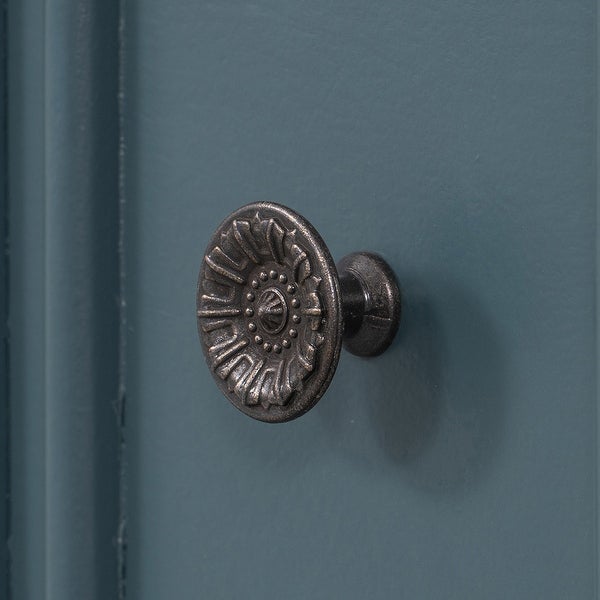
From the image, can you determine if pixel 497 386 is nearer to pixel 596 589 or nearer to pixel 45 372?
pixel 596 589

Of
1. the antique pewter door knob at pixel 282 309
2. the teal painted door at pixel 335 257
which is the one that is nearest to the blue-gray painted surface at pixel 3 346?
the teal painted door at pixel 335 257

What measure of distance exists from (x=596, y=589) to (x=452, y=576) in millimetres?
63

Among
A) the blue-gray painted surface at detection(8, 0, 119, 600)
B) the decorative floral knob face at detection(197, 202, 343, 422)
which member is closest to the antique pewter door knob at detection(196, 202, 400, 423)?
the decorative floral knob face at detection(197, 202, 343, 422)

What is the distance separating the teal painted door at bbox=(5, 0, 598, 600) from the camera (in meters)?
0.33

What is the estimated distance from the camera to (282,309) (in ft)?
1.12

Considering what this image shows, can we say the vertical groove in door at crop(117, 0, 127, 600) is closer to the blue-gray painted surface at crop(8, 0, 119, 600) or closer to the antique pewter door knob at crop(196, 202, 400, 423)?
the blue-gray painted surface at crop(8, 0, 119, 600)

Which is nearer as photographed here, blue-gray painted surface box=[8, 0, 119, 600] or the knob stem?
the knob stem

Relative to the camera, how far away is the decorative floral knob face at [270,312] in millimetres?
326

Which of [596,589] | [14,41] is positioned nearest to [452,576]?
[596,589]

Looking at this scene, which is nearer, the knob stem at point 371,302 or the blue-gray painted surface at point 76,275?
the knob stem at point 371,302

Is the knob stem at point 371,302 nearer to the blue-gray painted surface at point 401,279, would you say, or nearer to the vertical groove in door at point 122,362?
the blue-gray painted surface at point 401,279

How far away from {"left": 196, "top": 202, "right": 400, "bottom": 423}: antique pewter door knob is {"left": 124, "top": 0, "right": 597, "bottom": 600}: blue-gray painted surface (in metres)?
0.01

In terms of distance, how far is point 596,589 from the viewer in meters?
0.32

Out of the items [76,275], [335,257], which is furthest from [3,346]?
[335,257]
